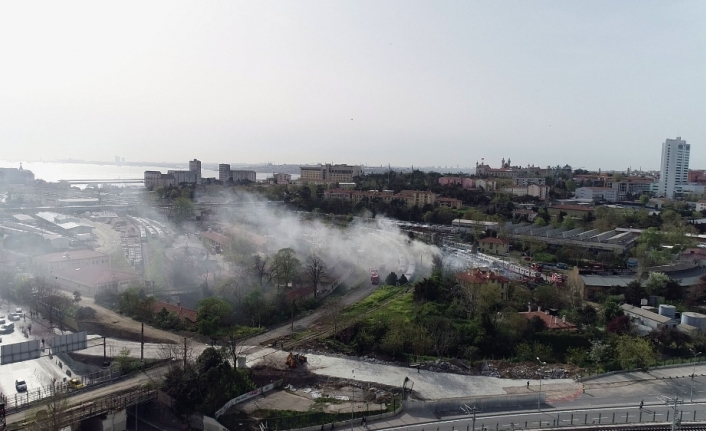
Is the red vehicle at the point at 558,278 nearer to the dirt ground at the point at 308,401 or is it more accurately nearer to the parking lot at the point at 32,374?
the dirt ground at the point at 308,401

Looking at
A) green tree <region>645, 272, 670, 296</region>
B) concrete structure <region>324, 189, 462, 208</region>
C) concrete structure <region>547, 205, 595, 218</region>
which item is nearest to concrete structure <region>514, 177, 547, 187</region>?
concrete structure <region>547, 205, 595, 218</region>

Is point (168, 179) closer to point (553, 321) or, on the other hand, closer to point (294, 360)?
point (294, 360)

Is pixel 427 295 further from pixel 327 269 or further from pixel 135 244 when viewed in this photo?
pixel 135 244

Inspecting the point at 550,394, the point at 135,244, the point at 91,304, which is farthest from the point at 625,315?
the point at 135,244

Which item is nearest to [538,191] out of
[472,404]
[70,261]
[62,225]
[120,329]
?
[62,225]

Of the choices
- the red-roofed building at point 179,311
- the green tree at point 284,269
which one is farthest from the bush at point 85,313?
the green tree at point 284,269

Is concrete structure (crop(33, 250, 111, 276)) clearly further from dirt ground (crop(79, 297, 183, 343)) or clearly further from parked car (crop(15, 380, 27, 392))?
parked car (crop(15, 380, 27, 392))
